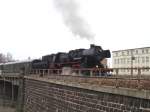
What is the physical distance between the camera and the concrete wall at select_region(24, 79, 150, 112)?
1344 cm

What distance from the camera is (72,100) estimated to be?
19578 mm

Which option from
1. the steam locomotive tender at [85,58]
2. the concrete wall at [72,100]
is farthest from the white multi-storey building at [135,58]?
the concrete wall at [72,100]

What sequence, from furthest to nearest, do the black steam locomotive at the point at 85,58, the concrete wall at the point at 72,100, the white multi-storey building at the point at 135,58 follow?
the white multi-storey building at the point at 135,58
the black steam locomotive at the point at 85,58
the concrete wall at the point at 72,100

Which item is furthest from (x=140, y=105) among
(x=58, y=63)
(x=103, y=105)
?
(x=58, y=63)

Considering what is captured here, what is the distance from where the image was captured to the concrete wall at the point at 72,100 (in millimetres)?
13444

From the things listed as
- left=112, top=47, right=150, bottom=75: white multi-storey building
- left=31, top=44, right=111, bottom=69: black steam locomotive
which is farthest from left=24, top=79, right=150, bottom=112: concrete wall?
left=112, top=47, right=150, bottom=75: white multi-storey building

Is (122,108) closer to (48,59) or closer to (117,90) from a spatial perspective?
(117,90)

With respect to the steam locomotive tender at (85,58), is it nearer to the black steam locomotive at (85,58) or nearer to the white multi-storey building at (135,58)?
the black steam locomotive at (85,58)

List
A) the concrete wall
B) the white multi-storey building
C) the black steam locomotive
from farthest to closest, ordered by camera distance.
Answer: the white multi-storey building → the black steam locomotive → the concrete wall

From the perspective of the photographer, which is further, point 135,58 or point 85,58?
point 135,58

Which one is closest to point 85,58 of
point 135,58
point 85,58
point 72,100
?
point 85,58

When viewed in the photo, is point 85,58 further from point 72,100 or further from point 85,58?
point 72,100

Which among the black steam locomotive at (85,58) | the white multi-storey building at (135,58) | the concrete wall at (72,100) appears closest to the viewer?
the concrete wall at (72,100)

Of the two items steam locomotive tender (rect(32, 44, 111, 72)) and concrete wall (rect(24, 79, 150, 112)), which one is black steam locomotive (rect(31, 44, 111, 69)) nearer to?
steam locomotive tender (rect(32, 44, 111, 72))
